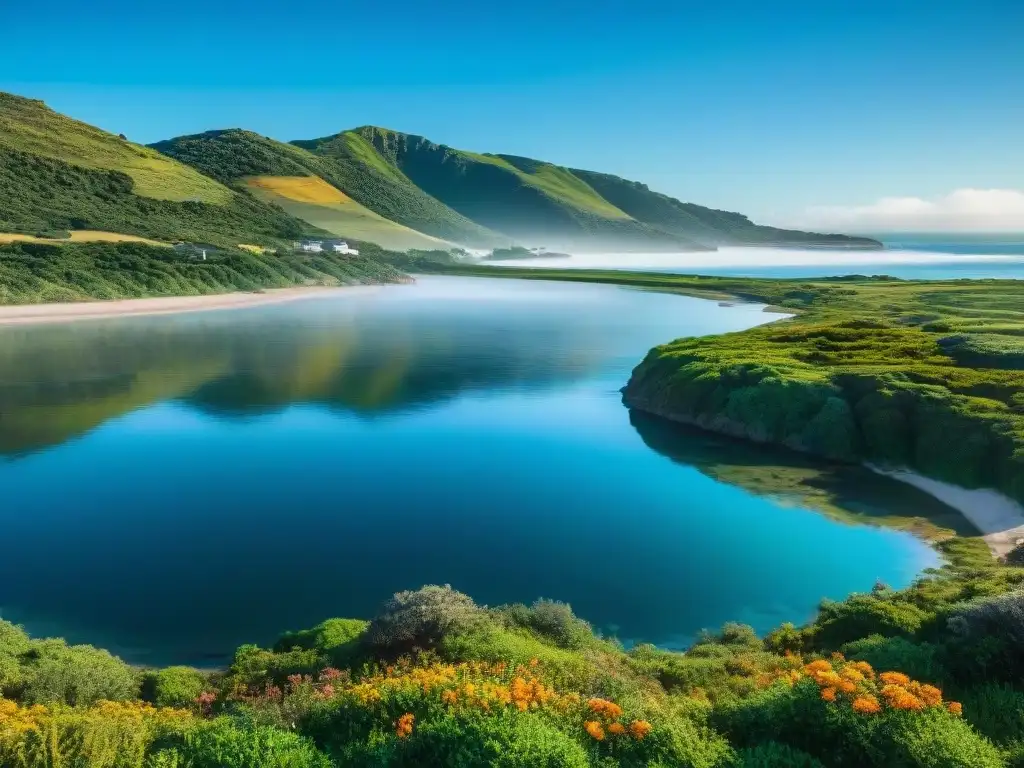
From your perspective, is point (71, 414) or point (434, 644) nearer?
point (434, 644)

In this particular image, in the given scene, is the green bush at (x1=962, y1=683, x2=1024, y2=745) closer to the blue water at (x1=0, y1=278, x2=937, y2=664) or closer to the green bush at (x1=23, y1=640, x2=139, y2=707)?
the blue water at (x1=0, y1=278, x2=937, y2=664)

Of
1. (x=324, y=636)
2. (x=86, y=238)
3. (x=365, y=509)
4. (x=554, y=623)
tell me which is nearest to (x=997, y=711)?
(x=554, y=623)

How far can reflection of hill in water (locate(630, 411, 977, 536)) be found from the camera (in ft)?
78.7

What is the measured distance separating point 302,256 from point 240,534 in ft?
363

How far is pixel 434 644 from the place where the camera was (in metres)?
12.8

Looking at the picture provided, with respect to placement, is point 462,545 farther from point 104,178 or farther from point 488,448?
point 104,178

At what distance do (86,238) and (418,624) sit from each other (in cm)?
10372

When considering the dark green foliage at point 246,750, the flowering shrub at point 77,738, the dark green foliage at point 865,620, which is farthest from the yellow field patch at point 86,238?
the dark green foliage at point 865,620

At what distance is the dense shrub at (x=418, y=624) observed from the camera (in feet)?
42.5

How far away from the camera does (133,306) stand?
82.1 meters

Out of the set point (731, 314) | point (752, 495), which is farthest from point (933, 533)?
point (731, 314)

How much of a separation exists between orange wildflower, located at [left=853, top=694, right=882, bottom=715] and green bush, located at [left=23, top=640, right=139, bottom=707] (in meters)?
10.7

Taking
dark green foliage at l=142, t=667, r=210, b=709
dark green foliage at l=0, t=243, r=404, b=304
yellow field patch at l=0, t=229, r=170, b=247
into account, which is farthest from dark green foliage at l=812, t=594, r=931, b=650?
yellow field patch at l=0, t=229, r=170, b=247

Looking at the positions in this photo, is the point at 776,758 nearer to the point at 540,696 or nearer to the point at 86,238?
the point at 540,696
